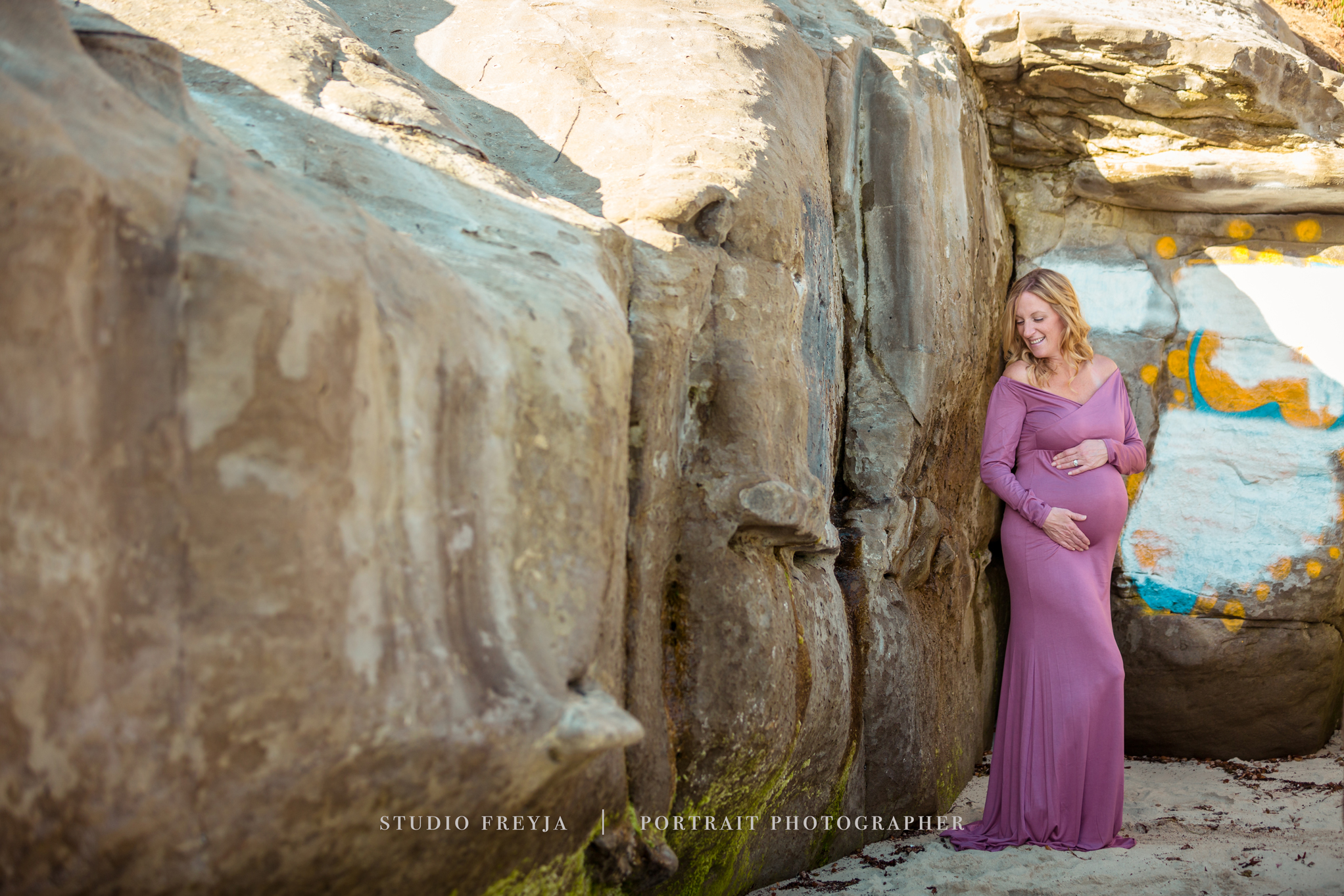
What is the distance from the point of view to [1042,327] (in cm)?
378

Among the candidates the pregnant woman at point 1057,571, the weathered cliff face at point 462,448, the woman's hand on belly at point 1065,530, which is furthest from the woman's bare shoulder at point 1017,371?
the woman's hand on belly at point 1065,530

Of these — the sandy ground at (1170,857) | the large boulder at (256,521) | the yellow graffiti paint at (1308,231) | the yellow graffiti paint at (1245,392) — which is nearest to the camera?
the large boulder at (256,521)

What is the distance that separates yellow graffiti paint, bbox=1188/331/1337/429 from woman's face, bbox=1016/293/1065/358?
3.48ft

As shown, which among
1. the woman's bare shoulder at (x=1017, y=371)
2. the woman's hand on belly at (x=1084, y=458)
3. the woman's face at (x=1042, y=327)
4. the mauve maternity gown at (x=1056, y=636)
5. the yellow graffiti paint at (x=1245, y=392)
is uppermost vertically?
the woman's face at (x=1042, y=327)

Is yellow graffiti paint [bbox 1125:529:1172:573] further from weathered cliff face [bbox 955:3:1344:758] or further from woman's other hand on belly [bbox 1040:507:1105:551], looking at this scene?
woman's other hand on belly [bbox 1040:507:1105:551]

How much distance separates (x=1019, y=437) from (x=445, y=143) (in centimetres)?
227

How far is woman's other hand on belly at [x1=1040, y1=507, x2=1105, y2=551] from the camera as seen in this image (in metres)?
3.53

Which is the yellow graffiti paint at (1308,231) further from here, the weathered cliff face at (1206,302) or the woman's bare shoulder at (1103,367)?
the woman's bare shoulder at (1103,367)

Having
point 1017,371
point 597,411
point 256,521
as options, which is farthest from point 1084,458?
point 256,521

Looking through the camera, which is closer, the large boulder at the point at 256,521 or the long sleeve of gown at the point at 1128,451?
the large boulder at the point at 256,521

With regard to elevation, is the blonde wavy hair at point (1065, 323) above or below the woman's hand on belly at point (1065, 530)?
above

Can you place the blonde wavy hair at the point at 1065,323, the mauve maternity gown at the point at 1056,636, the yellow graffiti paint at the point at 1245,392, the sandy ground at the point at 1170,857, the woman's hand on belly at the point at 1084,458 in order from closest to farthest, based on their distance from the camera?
the sandy ground at the point at 1170,857, the mauve maternity gown at the point at 1056,636, the woman's hand on belly at the point at 1084,458, the blonde wavy hair at the point at 1065,323, the yellow graffiti paint at the point at 1245,392

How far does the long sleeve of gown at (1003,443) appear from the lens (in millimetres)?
3666

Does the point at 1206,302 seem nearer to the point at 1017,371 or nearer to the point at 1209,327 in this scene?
the point at 1209,327
